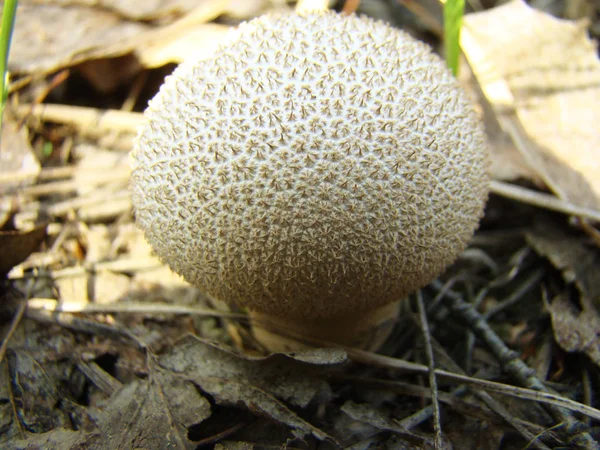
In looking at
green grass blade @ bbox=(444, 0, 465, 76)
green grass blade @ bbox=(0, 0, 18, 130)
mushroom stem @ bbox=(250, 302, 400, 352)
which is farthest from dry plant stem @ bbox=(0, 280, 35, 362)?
green grass blade @ bbox=(444, 0, 465, 76)

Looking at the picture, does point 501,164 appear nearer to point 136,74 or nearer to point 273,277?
point 273,277

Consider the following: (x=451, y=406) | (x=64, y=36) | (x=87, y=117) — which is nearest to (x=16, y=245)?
(x=87, y=117)

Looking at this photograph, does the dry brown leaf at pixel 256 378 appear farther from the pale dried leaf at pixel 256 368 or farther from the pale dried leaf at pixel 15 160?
→ the pale dried leaf at pixel 15 160

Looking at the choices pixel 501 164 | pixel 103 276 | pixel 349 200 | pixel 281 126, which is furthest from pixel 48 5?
pixel 501 164

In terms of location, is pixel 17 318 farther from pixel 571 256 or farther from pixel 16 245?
pixel 571 256

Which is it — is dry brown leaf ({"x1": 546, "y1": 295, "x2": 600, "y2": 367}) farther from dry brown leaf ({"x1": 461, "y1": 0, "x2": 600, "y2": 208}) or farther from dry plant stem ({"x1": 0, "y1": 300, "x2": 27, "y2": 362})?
dry plant stem ({"x1": 0, "y1": 300, "x2": 27, "y2": 362})
